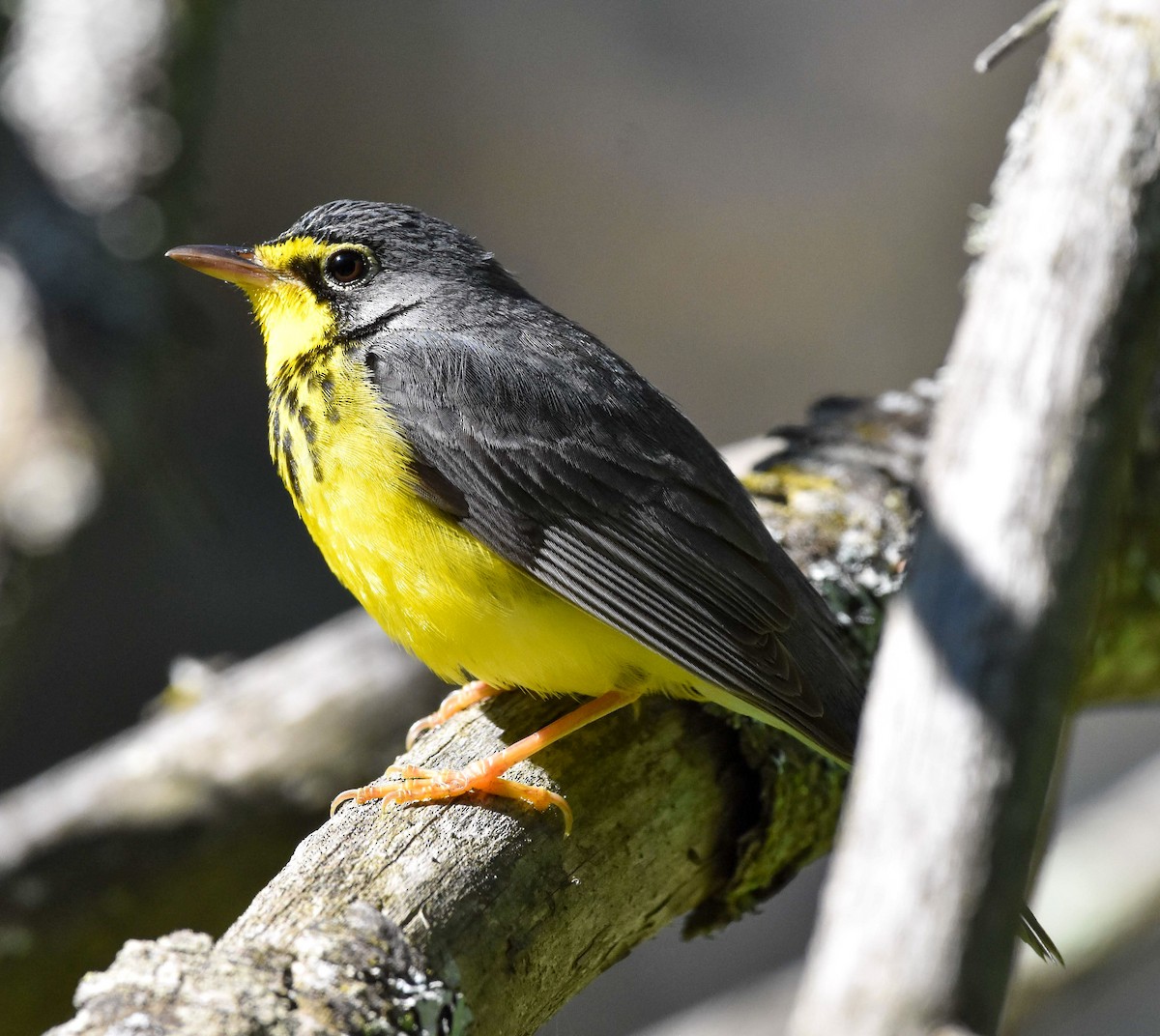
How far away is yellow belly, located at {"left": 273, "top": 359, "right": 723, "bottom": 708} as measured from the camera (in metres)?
3.84

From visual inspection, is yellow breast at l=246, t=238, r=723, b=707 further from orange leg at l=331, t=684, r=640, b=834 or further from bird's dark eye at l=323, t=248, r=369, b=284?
bird's dark eye at l=323, t=248, r=369, b=284

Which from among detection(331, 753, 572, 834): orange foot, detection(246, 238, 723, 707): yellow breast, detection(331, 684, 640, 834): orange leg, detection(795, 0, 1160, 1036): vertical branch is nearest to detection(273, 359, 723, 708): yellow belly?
detection(246, 238, 723, 707): yellow breast

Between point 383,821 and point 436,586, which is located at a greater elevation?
point 436,586

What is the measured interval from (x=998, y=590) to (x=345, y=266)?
310 cm

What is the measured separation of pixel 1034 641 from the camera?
183 cm

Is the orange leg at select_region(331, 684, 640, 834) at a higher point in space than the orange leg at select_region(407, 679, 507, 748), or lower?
lower

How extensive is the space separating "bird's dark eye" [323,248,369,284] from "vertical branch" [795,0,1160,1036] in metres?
2.65

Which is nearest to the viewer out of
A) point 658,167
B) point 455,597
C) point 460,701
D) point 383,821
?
point 383,821

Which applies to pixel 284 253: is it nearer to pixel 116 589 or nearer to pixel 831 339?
pixel 116 589

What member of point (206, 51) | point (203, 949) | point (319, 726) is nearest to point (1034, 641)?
point (203, 949)

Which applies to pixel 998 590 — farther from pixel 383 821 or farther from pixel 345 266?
pixel 345 266

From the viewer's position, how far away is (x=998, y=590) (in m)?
1.87

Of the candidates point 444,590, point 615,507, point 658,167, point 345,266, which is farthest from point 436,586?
point 658,167

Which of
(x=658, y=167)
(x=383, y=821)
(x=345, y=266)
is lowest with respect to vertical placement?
(x=383, y=821)
